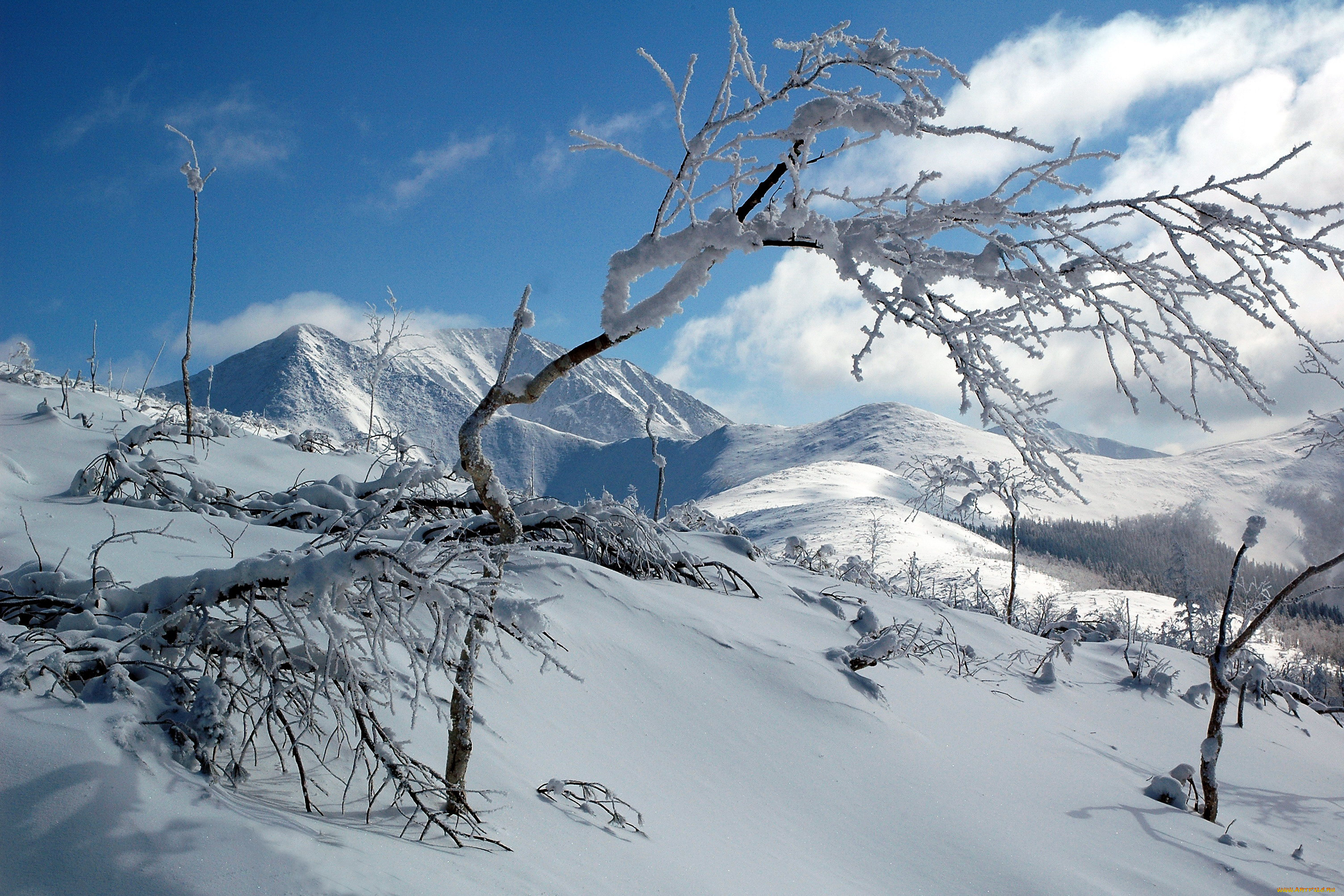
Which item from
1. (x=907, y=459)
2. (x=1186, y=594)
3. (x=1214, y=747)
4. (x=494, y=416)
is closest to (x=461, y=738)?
(x=494, y=416)

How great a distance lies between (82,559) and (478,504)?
1.77 meters

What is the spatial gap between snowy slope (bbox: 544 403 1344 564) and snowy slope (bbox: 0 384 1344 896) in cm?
10384

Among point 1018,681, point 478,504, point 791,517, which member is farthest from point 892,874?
point 791,517

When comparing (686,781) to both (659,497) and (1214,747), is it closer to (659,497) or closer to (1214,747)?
(1214,747)

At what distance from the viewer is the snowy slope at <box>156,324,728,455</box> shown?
9694 cm

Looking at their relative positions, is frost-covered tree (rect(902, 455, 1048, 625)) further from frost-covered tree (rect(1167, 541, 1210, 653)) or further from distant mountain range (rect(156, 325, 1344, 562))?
distant mountain range (rect(156, 325, 1344, 562))

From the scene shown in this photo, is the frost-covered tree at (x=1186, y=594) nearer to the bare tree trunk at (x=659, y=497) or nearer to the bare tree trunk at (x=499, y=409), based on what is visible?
the bare tree trunk at (x=659, y=497)

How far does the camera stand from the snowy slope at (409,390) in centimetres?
9694

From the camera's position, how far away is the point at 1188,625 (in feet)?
94.4

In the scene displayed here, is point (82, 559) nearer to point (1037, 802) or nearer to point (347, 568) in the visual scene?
point (347, 568)

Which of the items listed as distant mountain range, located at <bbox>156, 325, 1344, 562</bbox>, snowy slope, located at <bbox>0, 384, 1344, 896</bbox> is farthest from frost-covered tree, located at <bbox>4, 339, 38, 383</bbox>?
distant mountain range, located at <bbox>156, 325, 1344, 562</bbox>

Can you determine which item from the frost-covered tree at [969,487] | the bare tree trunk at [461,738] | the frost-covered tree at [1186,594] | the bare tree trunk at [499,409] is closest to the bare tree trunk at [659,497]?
the frost-covered tree at [969,487]

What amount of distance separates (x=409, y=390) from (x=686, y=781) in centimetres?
13357

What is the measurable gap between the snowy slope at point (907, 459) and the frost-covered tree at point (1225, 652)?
103 metres
